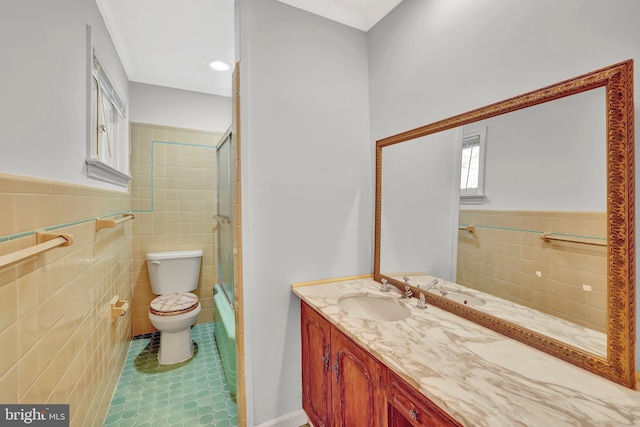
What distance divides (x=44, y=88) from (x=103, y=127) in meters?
1.06

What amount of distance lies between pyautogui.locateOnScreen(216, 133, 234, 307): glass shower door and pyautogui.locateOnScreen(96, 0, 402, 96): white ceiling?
674 millimetres

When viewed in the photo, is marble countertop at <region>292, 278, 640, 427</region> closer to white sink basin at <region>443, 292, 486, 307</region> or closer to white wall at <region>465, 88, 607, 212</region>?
white sink basin at <region>443, 292, 486, 307</region>

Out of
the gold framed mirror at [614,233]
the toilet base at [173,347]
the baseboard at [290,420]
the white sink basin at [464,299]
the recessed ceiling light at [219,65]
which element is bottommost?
the baseboard at [290,420]

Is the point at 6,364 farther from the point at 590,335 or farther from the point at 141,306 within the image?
the point at 141,306

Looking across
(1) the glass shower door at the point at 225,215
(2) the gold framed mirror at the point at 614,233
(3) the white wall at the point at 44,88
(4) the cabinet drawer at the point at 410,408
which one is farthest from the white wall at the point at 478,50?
(3) the white wall at the point at 44,88

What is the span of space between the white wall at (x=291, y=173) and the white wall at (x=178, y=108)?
158 centimetres

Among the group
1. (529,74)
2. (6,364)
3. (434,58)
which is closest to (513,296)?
(529,74)

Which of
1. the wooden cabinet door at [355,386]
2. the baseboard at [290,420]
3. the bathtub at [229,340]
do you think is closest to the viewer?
the wooden cabinet door at [355,386]

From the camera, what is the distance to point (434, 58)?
1.40 metres

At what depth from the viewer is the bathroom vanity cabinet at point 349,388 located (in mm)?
847

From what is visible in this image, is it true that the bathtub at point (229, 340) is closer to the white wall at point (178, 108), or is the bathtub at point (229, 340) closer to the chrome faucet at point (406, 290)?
the chrome faucet at point (406, 290)

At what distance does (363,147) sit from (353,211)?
17.1 inches

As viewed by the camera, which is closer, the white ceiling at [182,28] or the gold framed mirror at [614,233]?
the gold framed mirror at [614,233]

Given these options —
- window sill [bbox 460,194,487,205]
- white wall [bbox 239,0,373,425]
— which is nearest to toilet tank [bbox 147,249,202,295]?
white wall [bbox 239,0,373,425]
